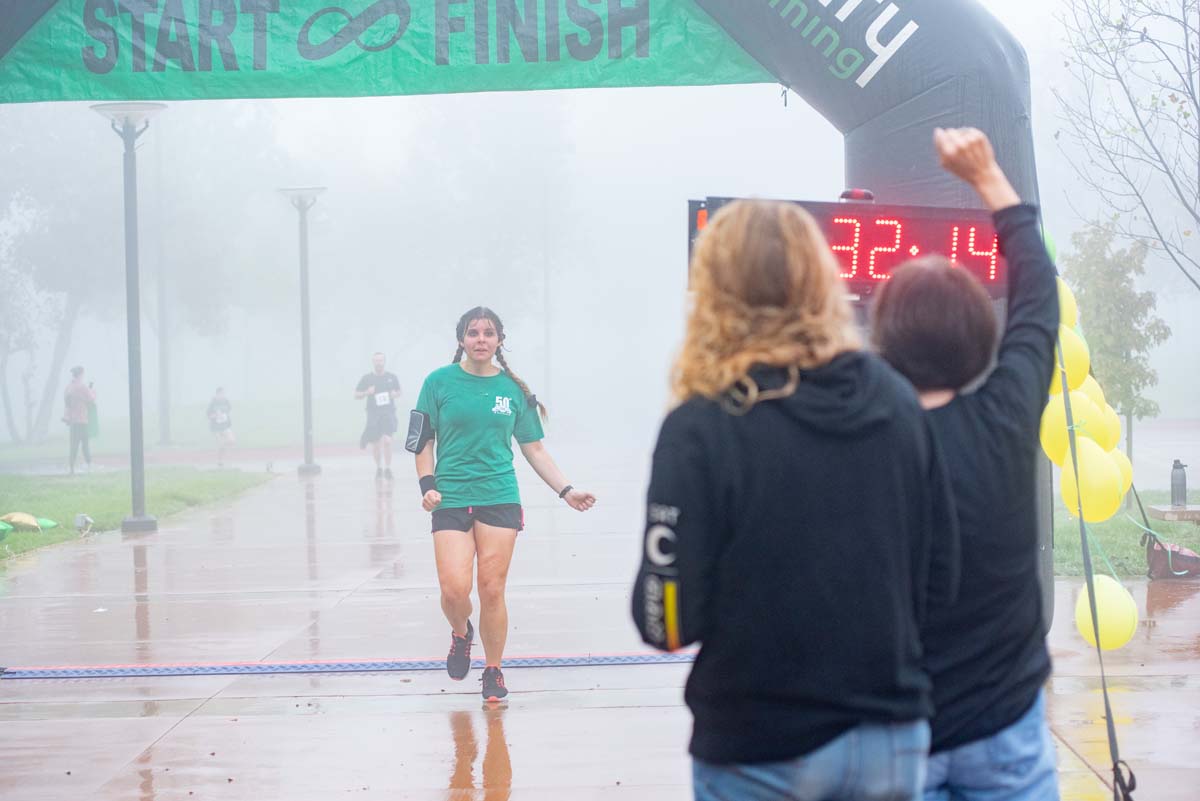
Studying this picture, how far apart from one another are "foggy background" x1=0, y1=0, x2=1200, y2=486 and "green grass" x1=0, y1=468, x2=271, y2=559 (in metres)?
6.10

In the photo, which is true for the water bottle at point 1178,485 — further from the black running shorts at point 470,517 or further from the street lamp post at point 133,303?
the street lamp post at point 133,303

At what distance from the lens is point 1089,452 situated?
637 cm

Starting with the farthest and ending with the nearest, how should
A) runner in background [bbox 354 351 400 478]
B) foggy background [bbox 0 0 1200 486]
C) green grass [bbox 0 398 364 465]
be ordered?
foggy background [bbox 0 0 1200 486] → green grass [bbox 0 398 364 465] → runner in background [bbox 354 351 400 478]

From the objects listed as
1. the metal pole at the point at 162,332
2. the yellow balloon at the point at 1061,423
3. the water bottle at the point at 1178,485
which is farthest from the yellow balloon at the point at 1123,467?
the metal pole at the point at 162,332

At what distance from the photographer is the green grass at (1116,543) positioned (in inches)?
403

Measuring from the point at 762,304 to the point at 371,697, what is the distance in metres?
5.19

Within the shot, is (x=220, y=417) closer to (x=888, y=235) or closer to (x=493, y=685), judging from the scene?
(x=493, y=685)

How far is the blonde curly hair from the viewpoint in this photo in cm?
212

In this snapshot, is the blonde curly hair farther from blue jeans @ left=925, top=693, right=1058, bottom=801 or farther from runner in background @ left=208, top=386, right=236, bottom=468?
runner in background @ left=208, top=386, right=236, bottom=468

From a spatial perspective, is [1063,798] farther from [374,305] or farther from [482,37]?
[374,305]

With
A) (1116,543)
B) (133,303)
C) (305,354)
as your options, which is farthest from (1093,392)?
(305,354)

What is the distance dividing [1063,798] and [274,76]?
201 inches

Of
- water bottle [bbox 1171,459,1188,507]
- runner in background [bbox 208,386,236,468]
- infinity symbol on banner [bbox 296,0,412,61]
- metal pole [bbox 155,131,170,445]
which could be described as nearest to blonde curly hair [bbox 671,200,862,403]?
infinity symbol on banner [bbox 296,0,412,61]

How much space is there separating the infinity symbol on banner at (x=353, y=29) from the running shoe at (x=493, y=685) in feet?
10.6
